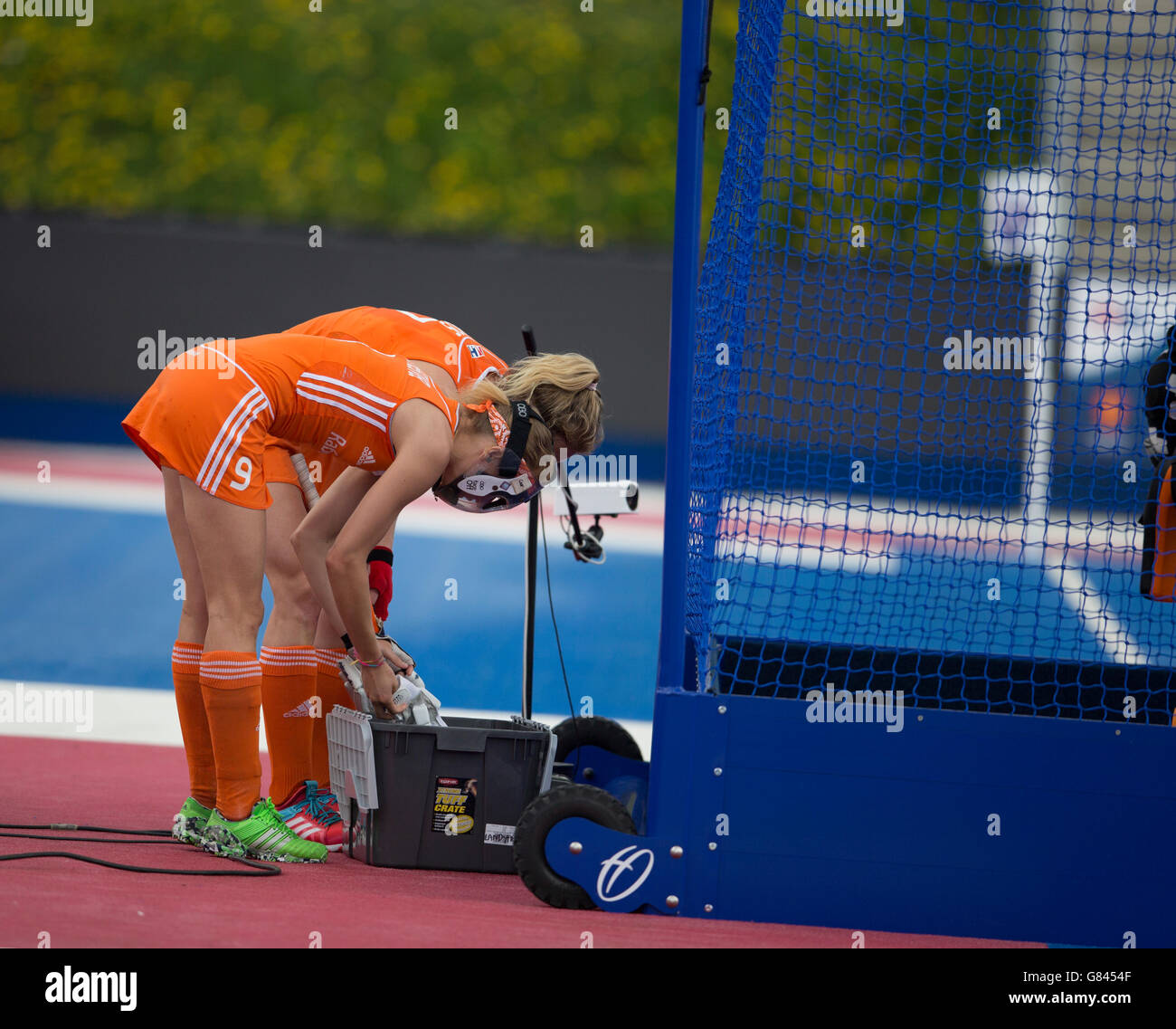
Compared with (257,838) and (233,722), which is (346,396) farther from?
(257,838)

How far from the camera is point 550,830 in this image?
251 centimetres

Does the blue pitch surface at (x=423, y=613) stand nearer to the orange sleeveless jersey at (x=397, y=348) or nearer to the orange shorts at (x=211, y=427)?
the orange sleeveless jersey at (x=397, y=348)

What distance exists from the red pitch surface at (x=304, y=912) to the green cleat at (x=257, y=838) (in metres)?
0.04

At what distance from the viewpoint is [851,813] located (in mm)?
2514

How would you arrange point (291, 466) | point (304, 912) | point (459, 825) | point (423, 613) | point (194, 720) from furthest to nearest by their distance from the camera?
point (423, 613) < point (291, 466) < point (194, 720) < point (459, 825) < point (304, 912)

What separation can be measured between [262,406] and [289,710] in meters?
0.83

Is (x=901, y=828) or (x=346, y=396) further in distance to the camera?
(x=346, y=396)

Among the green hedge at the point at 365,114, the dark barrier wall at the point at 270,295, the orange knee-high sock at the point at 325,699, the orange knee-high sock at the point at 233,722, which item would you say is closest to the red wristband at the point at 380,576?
the orange knee-high sock at the point at 325,699

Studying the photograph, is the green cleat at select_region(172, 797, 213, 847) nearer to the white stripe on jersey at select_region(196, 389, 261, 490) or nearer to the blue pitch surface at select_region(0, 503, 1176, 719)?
the white stripe on jersey at select_region(196, 389, 261, 490)

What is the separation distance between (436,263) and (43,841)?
11.3m

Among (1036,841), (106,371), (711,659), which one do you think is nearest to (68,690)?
(711,659)

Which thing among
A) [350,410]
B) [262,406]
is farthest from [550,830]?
[262,406]

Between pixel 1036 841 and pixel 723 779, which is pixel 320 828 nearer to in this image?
pixel 723 779

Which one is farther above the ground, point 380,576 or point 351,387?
point 351,387
